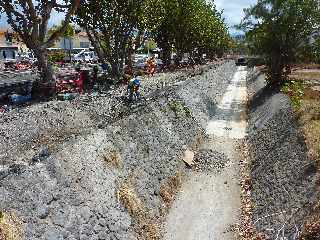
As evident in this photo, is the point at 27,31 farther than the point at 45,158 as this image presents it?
Yes

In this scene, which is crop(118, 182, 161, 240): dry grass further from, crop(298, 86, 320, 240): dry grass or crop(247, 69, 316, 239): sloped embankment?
crop(298, 86, 320, 240): dry grass

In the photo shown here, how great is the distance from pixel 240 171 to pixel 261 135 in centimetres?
573

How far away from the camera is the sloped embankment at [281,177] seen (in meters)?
18.0

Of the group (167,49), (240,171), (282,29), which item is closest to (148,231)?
(240,171)

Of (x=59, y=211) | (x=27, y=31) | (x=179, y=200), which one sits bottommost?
(x=179, y=200)

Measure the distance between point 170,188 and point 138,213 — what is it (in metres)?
5.64

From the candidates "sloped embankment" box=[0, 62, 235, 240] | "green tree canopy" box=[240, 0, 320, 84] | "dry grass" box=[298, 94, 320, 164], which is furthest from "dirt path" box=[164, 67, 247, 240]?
"green tree canopy" box=[240, 0, 320, 84]

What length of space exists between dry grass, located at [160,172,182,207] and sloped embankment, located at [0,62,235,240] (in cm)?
8

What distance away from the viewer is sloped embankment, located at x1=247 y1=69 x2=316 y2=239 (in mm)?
17969

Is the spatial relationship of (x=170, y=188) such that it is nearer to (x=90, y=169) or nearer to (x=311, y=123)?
(x=90, y=169)

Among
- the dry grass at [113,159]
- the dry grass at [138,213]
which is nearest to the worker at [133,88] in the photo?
the dry grass at [113,159]

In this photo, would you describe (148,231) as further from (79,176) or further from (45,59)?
(45,59)

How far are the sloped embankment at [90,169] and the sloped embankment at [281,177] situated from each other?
473cm

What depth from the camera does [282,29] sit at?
45.6m
